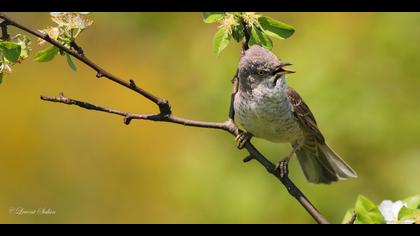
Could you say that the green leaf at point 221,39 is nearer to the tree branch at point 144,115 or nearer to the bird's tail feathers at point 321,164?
the tree branch at point 144,115

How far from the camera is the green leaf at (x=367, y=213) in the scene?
273cm

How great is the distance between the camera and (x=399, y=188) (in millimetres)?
5766

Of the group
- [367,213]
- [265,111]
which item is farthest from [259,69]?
[367,213]

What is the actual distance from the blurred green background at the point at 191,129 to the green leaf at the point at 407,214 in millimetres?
2893

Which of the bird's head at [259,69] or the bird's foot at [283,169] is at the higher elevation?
the bird's head at [259,69]

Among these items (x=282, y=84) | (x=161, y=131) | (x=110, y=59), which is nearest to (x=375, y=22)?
(x=282, y=84)

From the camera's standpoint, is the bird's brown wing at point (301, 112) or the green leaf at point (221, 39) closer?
the green leaf at point (221, 39)

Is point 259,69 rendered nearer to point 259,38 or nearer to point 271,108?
point 271,108

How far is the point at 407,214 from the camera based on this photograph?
2717 mm

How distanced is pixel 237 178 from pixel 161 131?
3627 mm

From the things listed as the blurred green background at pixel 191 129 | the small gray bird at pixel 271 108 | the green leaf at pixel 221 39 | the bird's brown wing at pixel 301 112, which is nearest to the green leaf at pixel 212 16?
the green leaf at pixel 221 39

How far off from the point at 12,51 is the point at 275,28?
4.05ft

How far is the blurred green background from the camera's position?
19.1 feet

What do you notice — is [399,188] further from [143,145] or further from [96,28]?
[96,28]
